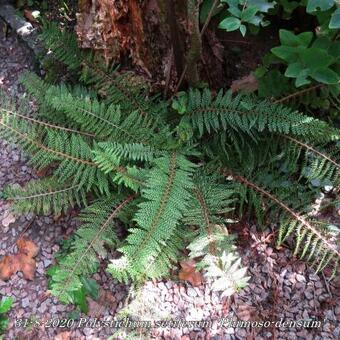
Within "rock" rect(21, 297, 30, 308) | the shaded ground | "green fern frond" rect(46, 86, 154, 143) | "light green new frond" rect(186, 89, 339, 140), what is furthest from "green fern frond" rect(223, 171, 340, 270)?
"rock" rect(21, 297, 30, 308)

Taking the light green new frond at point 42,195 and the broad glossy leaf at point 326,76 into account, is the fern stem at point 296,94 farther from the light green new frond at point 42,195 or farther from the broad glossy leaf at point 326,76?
the light green new frond at point 42,195

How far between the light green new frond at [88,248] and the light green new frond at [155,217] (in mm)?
172

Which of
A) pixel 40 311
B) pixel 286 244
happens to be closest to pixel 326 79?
pixel 286 244

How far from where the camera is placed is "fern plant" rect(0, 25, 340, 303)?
79.3 inches

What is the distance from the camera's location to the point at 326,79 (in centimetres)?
206

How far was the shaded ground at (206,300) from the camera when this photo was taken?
6.86 ft

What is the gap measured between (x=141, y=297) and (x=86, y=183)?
657 mm

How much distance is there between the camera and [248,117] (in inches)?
88.7

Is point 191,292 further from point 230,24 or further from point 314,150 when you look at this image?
point 230,24

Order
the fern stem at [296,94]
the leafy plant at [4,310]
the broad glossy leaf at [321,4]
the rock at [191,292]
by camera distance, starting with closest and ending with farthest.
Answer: the broad glossy leaf at [321,4] < the leafy plant at [4,310] < the rock at [191,292] < the fern stem at [296,94]

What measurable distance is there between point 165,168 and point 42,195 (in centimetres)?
66

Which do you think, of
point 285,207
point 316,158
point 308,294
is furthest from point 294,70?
point 308,294

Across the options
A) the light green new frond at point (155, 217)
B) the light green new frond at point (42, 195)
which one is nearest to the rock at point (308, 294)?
the light green new frond at point (155, 217)

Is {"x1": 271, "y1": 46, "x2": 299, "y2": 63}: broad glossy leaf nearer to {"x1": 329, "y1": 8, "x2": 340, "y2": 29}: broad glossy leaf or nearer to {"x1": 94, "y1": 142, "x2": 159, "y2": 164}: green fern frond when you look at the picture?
{"x1": 329, "y1": 8, "x2": 340, "y2": 29}: broad glossy leaf
